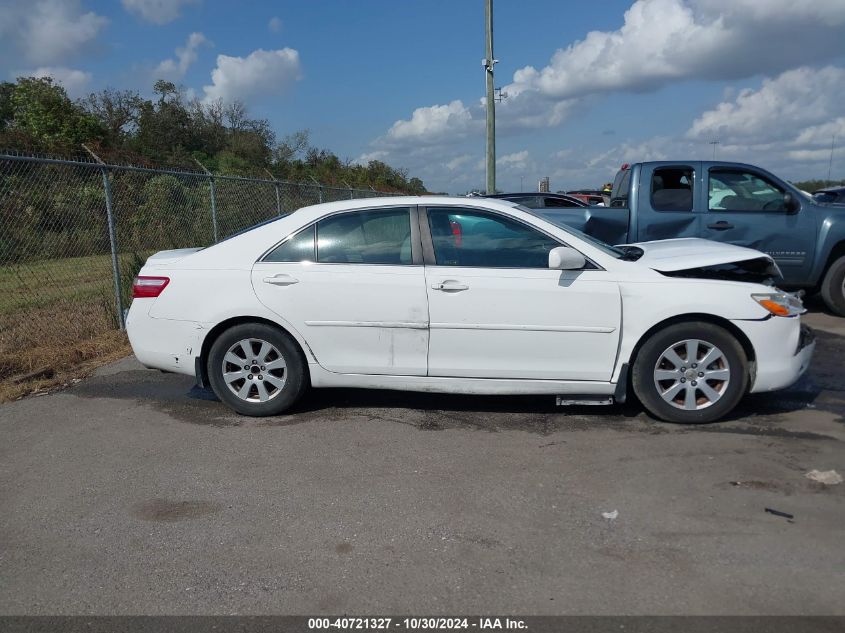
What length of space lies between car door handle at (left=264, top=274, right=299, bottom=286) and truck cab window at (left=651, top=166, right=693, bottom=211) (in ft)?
16.9

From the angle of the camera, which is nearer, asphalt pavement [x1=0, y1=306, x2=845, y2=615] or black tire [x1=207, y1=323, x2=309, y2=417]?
asphalt pavement [x1=0, y1=306, x2=845, y2=615]

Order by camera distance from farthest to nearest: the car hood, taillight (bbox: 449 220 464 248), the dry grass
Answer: the dry grass
taillight (bbox: 449 220 464 248)
the car hood

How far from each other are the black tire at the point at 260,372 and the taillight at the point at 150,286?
0.60 m

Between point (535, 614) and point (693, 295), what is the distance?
2739 millimetres

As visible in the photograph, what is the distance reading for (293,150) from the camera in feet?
124

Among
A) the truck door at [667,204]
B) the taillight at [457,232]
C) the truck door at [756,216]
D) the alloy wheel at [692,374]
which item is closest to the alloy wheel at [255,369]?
the taillight at [457,232]

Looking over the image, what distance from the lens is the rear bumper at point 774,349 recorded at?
4691mm

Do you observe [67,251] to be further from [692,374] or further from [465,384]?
[692,374]

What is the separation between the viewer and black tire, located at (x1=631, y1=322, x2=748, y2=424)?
4719mm

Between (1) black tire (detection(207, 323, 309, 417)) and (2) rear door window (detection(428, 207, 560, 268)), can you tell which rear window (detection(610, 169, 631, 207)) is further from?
(1) black tire (detection(207, 323, 309, 417))

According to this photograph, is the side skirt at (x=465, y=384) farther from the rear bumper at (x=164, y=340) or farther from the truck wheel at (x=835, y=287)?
the truck wheel at (x=835, y=287)

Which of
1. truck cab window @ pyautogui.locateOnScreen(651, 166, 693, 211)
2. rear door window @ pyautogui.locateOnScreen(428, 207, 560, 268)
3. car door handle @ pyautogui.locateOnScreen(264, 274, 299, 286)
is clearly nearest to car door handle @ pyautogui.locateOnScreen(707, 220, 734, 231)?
truck cab window @ pyautogui.locateOnScreen(651, 166, 693, 211)

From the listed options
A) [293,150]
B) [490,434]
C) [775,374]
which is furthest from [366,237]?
[293,150]

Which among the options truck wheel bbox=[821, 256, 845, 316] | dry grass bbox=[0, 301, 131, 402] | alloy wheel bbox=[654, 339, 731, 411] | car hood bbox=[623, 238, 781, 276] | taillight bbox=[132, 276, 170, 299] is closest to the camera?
alloy wheel bbox=[654, 339, 731, 411]
